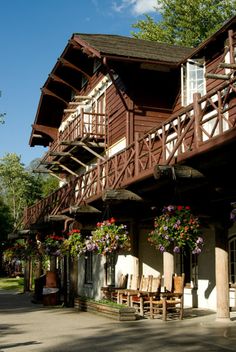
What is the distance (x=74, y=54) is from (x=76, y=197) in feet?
23.0

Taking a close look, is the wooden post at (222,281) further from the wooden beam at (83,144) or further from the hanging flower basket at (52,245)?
the hanging flower basket at (52,245)

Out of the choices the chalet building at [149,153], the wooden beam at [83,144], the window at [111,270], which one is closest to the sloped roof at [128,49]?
the chalet building at [149,153]

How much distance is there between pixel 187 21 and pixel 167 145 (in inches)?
986

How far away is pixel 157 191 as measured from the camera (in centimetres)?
1351

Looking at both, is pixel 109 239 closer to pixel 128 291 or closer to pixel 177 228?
pixel 128 291

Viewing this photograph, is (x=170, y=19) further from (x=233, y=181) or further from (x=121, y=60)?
(x=233, y=181)

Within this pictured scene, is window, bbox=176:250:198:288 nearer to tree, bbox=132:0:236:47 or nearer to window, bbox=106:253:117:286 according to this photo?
window, bbox=106:253:117:286

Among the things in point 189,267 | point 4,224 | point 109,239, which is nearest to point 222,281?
point 109,239

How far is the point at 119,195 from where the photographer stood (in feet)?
43.6

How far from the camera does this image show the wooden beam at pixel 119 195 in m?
13.2

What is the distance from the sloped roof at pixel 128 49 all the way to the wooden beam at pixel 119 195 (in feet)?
18.8

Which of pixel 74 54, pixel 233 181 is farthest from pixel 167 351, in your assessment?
Answer: pixel 74 54

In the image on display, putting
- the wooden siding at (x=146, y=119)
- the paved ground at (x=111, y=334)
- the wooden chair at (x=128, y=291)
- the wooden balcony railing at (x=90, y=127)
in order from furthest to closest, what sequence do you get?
1. the wooden balcony railing at (x=90, y=127)
2. the wooden siding at (x=146, y=119)
3. the wooden chair at (x=128, y=291)
4. the paved ground at (x=111, y=334)

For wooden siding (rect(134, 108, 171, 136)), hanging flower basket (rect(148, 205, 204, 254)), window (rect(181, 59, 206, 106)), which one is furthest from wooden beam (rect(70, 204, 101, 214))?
hanging flower basket (rect(148, 205, 204, 254))
